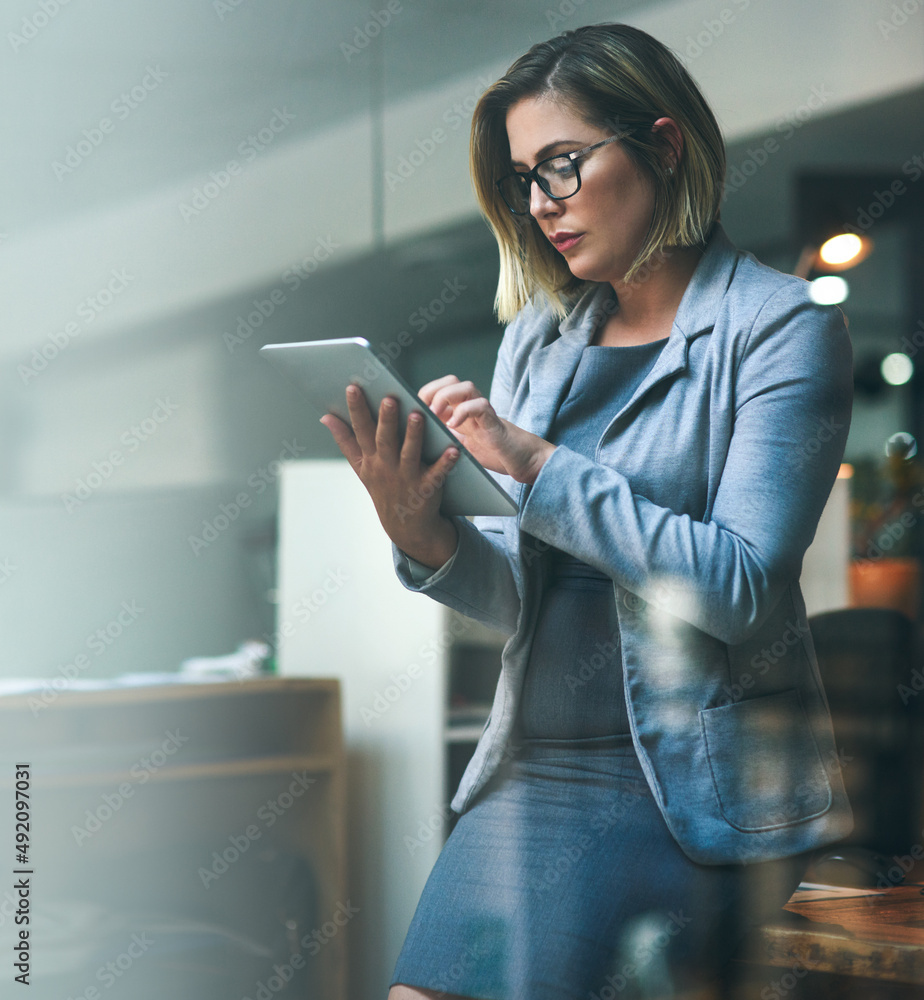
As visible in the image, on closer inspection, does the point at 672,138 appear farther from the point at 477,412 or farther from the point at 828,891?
the point at 828,891

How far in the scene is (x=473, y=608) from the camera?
0.92m

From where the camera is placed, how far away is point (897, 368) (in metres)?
1.32

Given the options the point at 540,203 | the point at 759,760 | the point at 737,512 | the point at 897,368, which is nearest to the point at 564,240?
the point at 540,203

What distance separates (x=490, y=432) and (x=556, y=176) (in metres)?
0.27

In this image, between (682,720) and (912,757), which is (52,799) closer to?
(682,720)

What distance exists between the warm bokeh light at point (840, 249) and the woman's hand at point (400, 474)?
2.26 ft

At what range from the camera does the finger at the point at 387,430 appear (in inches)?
30.4

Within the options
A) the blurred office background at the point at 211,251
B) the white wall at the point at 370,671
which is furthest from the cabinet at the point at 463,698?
the blurred office background at the point at 211,251

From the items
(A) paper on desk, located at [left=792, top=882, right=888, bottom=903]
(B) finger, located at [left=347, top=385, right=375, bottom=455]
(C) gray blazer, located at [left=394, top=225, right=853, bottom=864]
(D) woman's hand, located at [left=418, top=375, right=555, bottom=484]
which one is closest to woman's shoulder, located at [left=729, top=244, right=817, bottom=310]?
(C) gray blazer, located at [left=394, top=225, right=853, bottom=864]

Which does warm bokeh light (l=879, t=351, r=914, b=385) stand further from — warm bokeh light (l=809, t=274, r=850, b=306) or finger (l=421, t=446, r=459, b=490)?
finger (l=421, t=446, r=459, b=490)

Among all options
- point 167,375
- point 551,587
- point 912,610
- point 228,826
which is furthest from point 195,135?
point 912,610

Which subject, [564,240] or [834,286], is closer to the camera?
[564,240]

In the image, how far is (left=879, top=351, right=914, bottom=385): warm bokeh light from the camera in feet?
4.30

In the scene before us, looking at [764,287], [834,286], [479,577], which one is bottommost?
[479,577]
